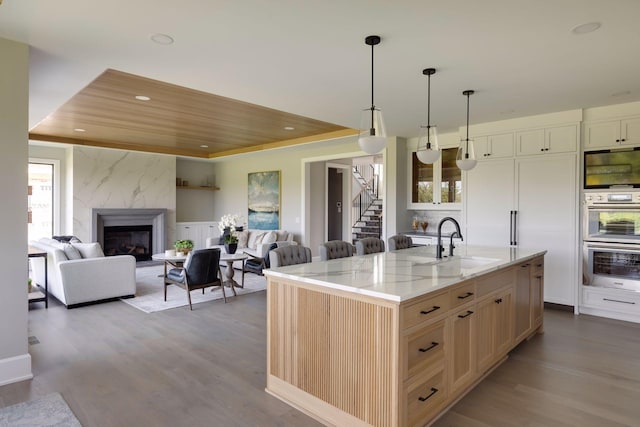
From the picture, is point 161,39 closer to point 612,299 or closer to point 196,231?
point 612,299

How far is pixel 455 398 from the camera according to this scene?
2.62 m

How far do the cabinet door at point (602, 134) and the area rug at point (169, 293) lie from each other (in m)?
5.04

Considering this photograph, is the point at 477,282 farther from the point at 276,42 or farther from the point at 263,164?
the point at 263,164

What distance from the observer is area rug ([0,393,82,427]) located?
7.80ft

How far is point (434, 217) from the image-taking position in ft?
22.1

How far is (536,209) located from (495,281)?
8.76 feet

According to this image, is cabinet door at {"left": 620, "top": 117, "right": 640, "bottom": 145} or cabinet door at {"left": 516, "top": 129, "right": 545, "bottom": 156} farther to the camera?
cabinet door at {"left": 516, "top": 129, "right": 545, "bottom": 156}

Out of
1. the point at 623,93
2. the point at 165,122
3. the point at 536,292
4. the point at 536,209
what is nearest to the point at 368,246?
the point at 536,292

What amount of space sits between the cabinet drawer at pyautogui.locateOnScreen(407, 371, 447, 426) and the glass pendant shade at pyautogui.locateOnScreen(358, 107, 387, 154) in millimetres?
1676

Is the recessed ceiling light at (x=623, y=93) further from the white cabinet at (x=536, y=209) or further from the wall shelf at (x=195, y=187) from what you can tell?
A: the wall shelf at (x=195, y=187)

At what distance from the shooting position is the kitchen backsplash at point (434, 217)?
6459 millimetres

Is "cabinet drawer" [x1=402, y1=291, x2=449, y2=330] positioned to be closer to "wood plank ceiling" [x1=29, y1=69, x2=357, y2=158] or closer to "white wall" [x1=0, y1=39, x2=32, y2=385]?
"white wall" [x1=0, y1=39, x2=32, y2=385]

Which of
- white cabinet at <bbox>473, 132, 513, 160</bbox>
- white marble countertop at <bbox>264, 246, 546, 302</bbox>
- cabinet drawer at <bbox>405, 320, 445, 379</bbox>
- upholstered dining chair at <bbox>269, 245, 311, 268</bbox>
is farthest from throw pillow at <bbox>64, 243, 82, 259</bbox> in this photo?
white cabinet at <bbox>473, 132, 513, 160</bbox>

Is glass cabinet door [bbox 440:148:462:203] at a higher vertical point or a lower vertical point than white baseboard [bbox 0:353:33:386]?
higher
